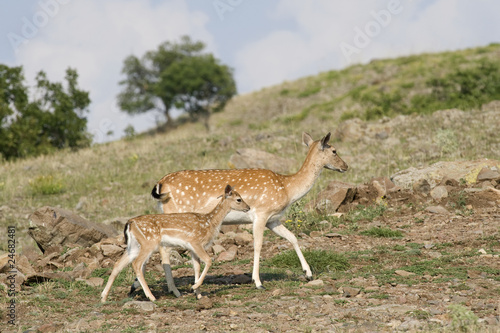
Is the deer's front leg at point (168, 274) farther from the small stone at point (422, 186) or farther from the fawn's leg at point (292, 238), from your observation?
the small stone at point (422, 186)

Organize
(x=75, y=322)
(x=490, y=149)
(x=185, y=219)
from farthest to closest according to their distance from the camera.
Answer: (x=490, y=149), (x=185, y=219), (x=75, y=322)

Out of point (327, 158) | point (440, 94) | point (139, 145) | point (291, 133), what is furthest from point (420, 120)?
point (327, 158)

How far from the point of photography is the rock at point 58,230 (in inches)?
579

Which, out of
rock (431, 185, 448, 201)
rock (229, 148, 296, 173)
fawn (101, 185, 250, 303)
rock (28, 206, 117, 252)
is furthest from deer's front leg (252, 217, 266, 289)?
rock (229, 148, 296, 173)

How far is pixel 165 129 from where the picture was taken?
65750 mm

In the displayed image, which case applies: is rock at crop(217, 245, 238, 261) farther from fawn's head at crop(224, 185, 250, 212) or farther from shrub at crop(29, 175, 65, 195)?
shrub at crop(29, 175, 65, 195)

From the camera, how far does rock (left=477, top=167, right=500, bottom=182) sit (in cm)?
1655

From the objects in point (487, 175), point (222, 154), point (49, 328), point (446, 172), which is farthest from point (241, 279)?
point (222, 154)

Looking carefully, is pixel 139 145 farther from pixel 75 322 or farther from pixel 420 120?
pixel 75 322

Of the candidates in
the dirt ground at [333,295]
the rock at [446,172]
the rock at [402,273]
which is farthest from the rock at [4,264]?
the rock at [446,172]

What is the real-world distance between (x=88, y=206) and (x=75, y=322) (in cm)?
1307

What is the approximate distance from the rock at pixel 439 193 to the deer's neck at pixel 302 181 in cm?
547

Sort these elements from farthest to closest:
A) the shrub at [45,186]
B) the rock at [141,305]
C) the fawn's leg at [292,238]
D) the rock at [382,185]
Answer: the shrub at [45,186], the rock at [382,185], the fawn's leg at [292,238], the rock at [141,305]

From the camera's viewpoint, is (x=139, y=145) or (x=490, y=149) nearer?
(x=490, y=149)
